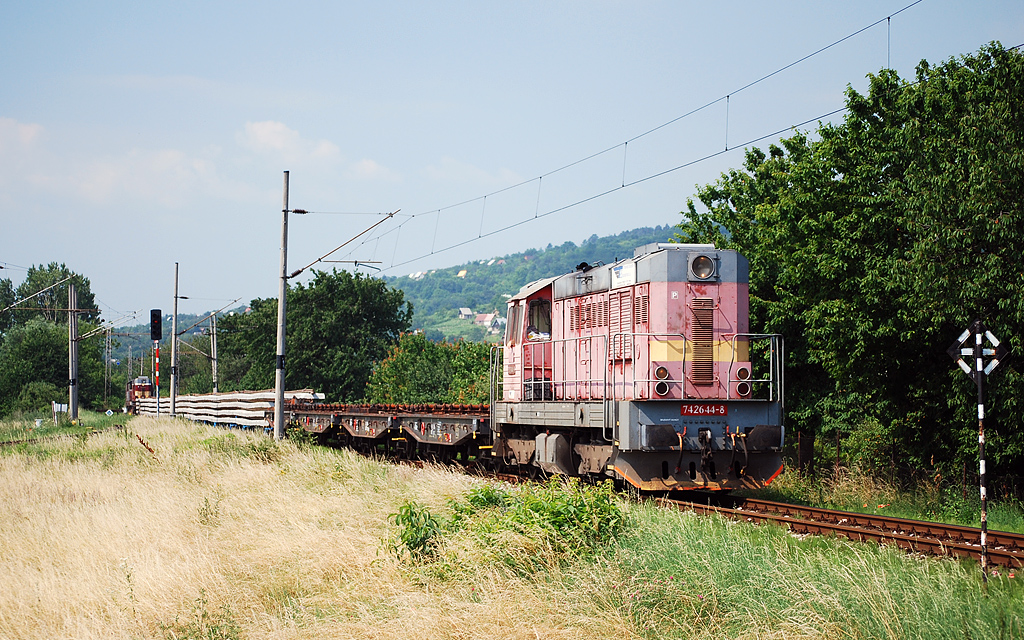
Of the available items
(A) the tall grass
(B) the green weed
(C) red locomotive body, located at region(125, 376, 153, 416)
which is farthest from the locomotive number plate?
(C) red locomotive body, located at region(125, 376, 153, 416)

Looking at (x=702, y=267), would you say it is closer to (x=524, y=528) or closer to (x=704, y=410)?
(x=704, y=410)

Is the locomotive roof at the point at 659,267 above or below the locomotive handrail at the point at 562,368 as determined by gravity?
above

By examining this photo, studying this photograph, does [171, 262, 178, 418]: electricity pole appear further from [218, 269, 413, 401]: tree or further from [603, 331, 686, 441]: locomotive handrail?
[603, 331, 686, 441]: locomotive handrail

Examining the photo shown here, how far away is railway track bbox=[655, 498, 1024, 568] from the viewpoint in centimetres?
909

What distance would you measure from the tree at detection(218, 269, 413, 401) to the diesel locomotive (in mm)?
42159

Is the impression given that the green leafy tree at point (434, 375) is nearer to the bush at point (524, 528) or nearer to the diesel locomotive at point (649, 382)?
the diesel locomotive at point (649, 382)

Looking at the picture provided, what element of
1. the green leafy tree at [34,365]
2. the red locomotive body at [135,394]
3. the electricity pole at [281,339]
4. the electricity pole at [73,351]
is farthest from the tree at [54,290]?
the electricity pole at [281,339]

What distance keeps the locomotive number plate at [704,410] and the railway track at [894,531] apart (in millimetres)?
1376

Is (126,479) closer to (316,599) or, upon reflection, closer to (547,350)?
(547,350)

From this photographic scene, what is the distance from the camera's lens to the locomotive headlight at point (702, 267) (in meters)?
13.9

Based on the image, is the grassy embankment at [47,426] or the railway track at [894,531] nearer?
the railway track at [894,531]

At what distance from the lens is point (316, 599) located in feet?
26.8

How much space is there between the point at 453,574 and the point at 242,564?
3.27m

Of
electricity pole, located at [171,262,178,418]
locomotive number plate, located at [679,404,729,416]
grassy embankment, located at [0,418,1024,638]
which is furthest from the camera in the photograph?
electricity pole, located at [171,262,178,418]
